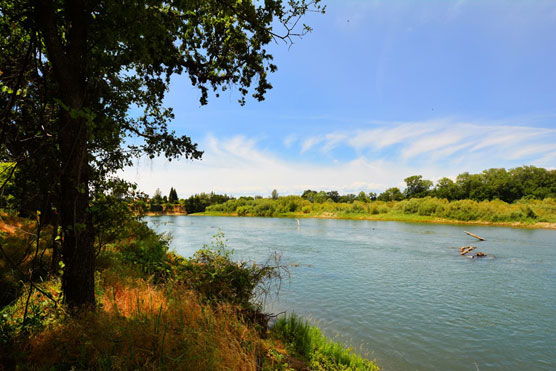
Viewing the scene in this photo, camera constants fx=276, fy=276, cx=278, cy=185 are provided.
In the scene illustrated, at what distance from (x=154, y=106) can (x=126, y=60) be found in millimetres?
2543

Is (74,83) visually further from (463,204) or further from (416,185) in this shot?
(416,185)

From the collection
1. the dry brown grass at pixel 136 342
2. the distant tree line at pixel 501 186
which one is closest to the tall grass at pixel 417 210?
the distant tree line at pixel 501 186

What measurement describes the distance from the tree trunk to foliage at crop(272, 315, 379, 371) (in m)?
4.39

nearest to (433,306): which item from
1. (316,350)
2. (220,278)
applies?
(316,350)

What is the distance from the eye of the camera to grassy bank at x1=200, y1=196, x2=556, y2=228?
48531 millimetres

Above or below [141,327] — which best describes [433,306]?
below

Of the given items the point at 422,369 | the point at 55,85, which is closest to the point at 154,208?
the point at 55,85

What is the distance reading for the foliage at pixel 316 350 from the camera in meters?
5.91

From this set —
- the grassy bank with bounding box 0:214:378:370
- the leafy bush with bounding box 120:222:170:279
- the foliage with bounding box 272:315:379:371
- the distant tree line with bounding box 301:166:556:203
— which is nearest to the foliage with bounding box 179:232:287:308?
the grassy bank with bounding box 0:214:378:370

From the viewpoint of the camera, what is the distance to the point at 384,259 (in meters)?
19.4

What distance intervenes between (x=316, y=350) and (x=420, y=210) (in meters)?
64.5

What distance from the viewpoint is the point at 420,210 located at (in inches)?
2470

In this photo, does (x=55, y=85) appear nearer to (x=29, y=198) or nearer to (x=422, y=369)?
(x=29, y=198)

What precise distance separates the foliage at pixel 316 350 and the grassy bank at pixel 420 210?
54715 mm
